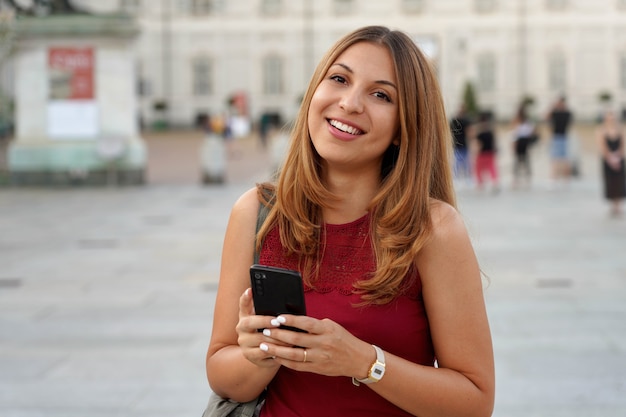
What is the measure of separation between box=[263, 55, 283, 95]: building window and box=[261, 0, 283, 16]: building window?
7.37ft

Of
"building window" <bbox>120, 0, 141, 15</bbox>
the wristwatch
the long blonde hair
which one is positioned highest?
"building window" <bbox>120, 0, 141, 15</bbox>

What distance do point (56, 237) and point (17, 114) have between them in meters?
7.25

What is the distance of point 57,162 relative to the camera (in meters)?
19.0

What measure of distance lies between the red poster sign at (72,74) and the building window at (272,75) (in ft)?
105

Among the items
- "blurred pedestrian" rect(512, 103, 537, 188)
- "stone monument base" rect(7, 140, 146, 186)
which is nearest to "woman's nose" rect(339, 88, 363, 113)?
"blurred pedestrian" rect(512, 103, 537, 188)

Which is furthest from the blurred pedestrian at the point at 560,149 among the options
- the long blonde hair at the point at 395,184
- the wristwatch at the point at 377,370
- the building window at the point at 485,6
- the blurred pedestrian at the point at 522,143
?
the building window at the point at 485,6

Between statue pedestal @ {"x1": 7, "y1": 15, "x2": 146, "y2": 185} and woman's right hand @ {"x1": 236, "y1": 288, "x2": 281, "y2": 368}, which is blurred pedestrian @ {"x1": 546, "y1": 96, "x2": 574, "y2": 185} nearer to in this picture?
statue pedestal @ {"x1": 7, "y1": 15, "x2": 146, "y2": 185}

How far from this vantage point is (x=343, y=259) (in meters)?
2.33

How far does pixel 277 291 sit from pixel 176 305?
20.3ft

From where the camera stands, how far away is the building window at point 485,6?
49725 mm

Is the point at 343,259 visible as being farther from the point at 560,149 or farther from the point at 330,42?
the point at 330,42

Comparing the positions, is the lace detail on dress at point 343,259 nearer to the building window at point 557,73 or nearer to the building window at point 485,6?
the building window at point 557,73

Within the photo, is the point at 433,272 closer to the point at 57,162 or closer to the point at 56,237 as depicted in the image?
the point at 56,237

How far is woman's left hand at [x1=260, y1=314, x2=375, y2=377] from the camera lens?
207 cm
